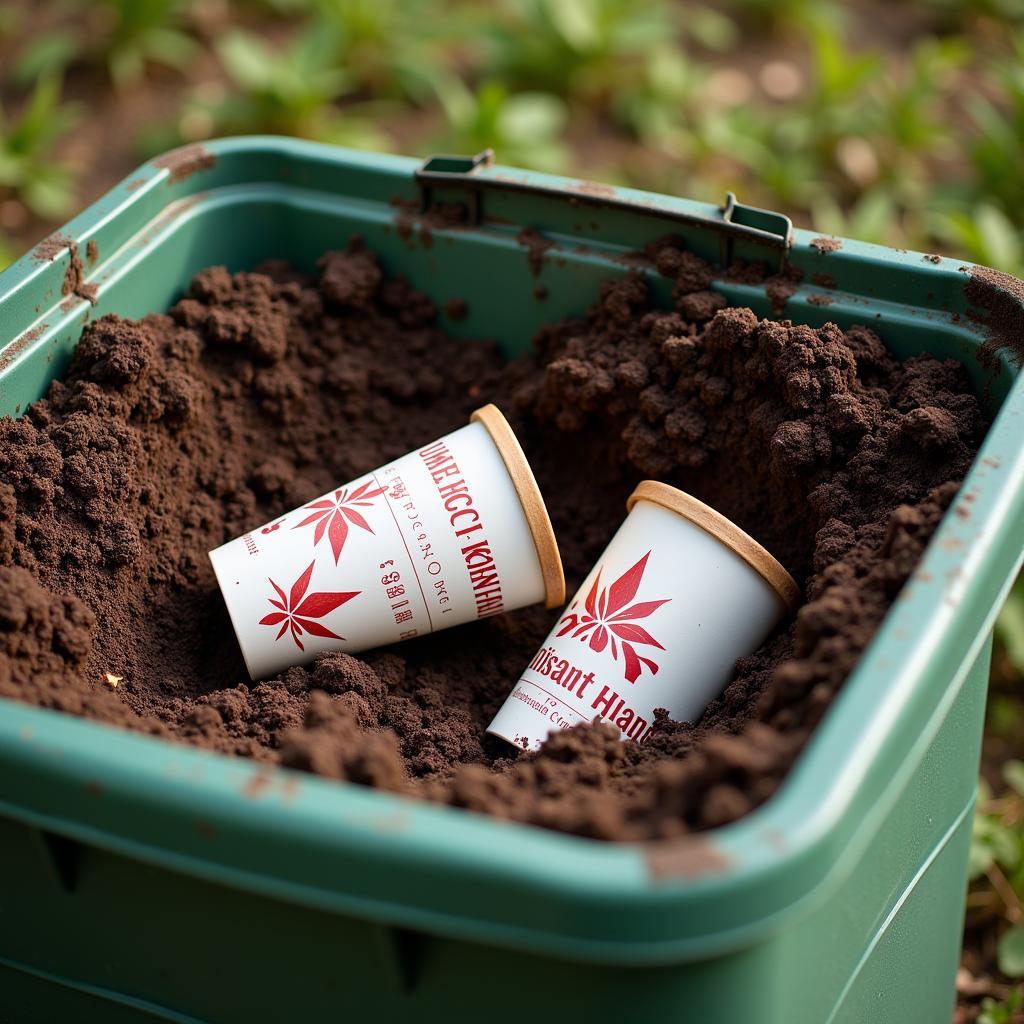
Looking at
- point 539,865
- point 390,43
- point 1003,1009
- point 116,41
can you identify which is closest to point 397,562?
point 539,865

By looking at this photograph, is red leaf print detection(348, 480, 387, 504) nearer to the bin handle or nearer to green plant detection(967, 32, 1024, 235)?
the bin handle

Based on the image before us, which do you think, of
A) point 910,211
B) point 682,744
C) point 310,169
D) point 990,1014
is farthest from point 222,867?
point 910,211

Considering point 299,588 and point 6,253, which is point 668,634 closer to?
point 299,588

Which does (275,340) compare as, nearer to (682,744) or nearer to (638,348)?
(638,348)

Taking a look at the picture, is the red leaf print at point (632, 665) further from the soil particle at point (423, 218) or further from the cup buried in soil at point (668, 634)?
the soil particle at point (423, 218)

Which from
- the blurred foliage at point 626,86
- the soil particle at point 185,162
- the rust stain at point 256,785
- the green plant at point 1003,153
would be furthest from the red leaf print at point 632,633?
the green plant at point 1003,153

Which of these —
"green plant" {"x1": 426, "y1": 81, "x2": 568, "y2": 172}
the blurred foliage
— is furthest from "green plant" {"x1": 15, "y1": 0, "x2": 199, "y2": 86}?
"green plant" {"x1": 426, "y1": 81, "x2": 568, "y2": 172}

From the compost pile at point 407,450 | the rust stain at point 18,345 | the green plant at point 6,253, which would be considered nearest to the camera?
the compost pile at point 407,450
